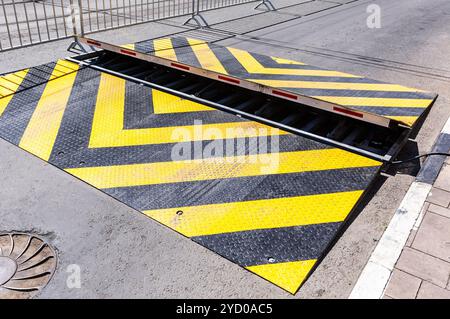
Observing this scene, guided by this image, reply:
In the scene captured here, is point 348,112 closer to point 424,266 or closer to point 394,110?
point 394,110

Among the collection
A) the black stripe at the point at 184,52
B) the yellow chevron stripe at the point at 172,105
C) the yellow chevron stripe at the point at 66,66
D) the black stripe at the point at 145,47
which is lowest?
the yellow chevron stripe at the point at 172,105

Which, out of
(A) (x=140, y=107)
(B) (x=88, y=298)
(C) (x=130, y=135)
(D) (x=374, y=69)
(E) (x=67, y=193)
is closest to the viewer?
(B) (x=88, y=298)

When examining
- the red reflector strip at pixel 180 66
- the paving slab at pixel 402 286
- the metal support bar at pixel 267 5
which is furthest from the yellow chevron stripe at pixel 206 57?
the metal support bar at pixel 267 5

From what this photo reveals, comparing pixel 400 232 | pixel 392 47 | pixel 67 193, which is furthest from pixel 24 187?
pixel 392 47

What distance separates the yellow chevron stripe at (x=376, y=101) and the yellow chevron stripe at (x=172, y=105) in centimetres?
175

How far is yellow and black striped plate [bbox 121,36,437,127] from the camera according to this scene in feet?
17.7

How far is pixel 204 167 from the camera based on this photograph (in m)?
4.70

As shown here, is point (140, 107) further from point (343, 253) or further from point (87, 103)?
point (343, 253)

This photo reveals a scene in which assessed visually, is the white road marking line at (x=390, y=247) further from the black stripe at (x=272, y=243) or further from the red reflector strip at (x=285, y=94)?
the red reflector strip at (x=285, y=94)

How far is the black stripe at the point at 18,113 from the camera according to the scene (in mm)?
5185

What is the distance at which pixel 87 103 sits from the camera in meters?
6.05

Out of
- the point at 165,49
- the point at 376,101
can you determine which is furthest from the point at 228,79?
the point at 376,101

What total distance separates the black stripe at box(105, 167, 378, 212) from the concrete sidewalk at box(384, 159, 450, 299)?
2.46 feet

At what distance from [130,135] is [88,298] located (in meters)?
2.60
